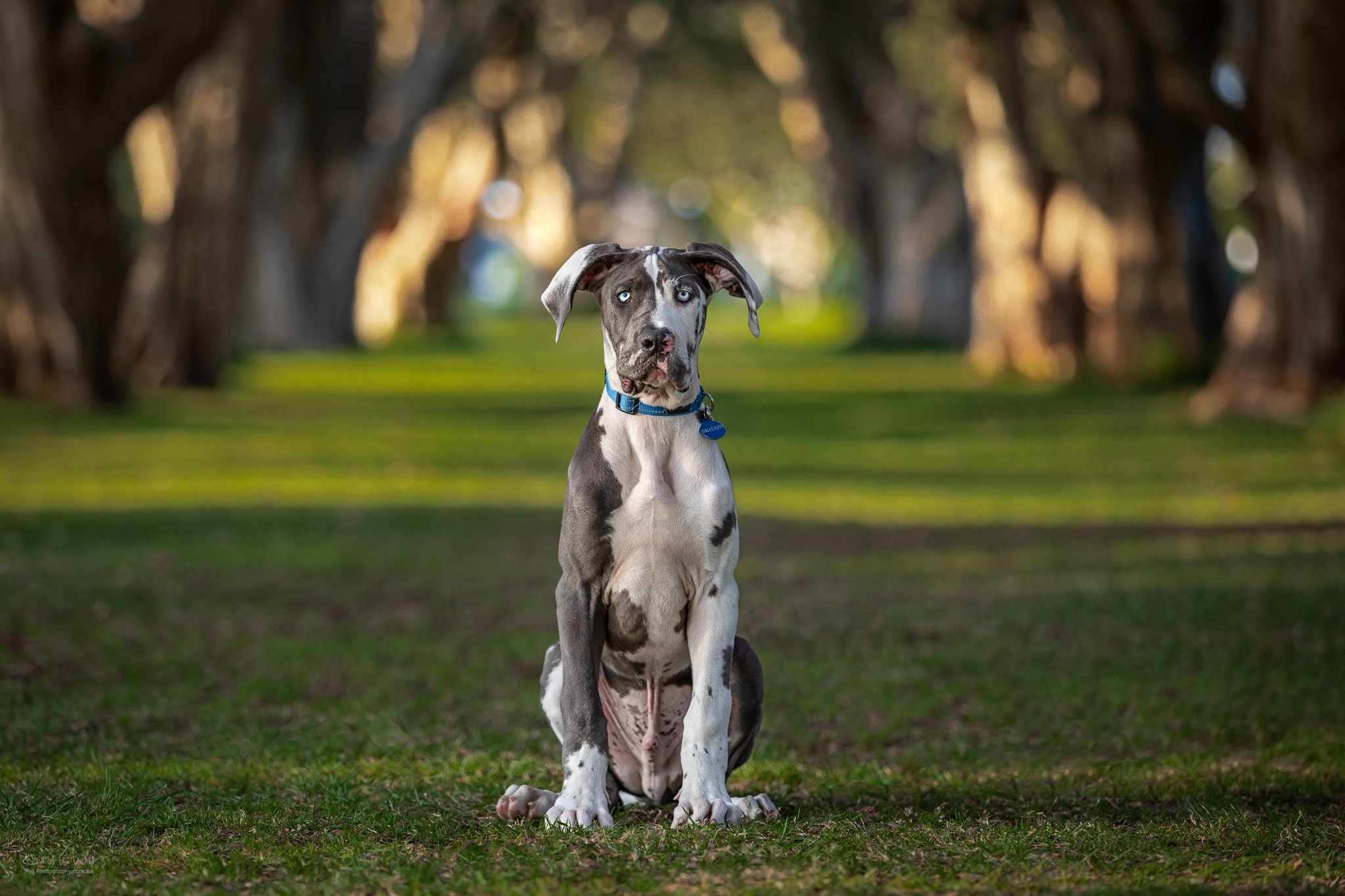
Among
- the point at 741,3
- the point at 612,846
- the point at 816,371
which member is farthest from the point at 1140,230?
the point at 612,846

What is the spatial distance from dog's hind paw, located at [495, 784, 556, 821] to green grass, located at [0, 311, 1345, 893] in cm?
10

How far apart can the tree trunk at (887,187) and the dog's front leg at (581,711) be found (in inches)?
1151

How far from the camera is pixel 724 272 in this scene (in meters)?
5.26

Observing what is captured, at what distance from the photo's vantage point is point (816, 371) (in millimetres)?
29953

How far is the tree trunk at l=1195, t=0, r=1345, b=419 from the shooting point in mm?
16453

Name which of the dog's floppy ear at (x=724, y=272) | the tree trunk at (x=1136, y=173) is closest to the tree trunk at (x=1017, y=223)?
the tree trunk at (x=1136, y=173)

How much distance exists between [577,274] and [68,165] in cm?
1436

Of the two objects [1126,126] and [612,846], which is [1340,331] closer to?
→ [1126,126]

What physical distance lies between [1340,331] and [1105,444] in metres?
2.83

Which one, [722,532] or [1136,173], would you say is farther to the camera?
[1136,173]

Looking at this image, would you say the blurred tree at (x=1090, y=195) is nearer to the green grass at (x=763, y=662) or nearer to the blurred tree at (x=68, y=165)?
the green grass at (x=763, y=662)

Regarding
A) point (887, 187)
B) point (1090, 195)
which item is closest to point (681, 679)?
point (1090, 195)

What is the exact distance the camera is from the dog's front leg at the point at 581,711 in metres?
5.02

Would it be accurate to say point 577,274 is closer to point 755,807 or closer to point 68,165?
point 755,807
